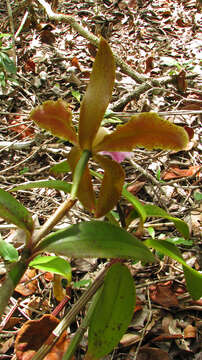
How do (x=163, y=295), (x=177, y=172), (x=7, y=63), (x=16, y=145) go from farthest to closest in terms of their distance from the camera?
(x=7, y=63) → (x=16, y=145) → (x=177, y=172) → (x=163, y=295)

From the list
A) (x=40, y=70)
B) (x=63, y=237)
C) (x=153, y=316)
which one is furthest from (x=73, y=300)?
(x=40, y=70)

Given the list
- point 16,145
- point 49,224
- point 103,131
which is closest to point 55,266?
point 49,224

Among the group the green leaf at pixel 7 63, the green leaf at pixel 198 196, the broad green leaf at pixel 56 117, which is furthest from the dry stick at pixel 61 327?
the green leaf at pixel 7 63

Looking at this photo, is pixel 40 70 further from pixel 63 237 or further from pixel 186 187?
pixel 63 237

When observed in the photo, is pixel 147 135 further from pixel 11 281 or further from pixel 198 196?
pixel 198 196

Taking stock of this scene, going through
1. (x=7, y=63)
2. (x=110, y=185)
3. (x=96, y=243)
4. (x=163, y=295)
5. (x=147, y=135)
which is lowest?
(x=163, y=295)

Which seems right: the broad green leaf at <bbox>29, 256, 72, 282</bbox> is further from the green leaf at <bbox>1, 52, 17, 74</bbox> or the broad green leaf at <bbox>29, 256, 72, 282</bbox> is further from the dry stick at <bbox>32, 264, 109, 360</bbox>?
the green leaf at <bbox>1, 52, 17, 74</bbox>
